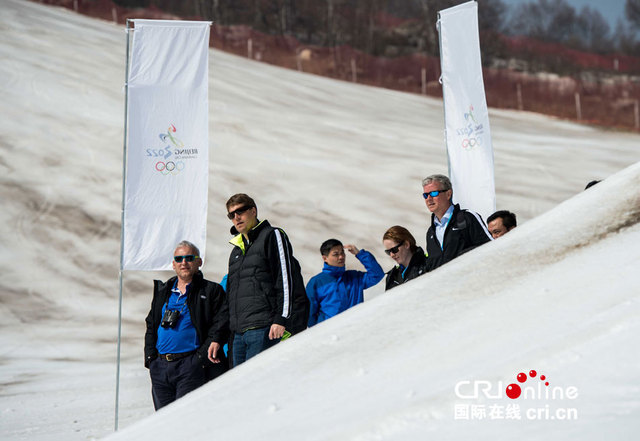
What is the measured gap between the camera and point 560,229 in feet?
7.27

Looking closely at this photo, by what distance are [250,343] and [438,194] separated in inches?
50.0

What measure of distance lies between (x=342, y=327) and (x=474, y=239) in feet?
5.94

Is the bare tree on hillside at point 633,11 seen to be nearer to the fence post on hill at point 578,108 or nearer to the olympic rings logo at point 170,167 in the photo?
the fence post on hill at point 578,108

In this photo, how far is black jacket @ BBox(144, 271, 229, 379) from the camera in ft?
13.9

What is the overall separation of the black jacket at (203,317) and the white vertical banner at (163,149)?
1840mm

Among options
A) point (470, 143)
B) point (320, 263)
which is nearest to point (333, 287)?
point (470, 143)

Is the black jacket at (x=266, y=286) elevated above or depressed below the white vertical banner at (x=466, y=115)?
below

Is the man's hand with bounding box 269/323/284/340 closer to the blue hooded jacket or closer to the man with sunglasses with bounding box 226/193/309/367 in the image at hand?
A: the man with sunglasses with bounding box 226/193/309/367

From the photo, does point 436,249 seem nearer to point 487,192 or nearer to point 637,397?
point 637,397

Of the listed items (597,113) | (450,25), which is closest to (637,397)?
(450,25)

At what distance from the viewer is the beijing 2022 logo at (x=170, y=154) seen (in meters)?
6.15

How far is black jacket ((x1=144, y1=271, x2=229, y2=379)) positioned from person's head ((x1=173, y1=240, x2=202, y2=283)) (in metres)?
0.07

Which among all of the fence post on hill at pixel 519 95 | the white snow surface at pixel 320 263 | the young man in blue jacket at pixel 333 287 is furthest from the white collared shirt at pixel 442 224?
the fence post on hill at pixel 519 95

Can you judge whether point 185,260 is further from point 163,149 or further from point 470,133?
point 470,133
